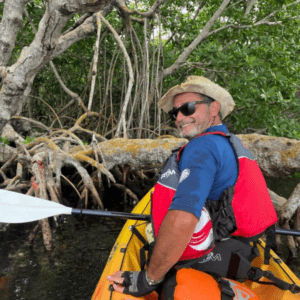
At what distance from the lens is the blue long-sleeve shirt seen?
119cm

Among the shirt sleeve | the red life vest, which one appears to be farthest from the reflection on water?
the shirt sleeve

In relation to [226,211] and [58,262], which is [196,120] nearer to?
[226,211]

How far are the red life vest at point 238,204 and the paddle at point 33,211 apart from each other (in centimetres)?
72

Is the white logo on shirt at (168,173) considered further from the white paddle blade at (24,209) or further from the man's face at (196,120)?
the white paddle blade at (24,209)

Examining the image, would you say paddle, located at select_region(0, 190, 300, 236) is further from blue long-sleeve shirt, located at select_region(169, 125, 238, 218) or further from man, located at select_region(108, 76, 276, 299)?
blue long-sleeve shirt, located at select_region(169, 125, 238, 218)

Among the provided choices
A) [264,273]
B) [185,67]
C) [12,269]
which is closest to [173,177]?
[264,273]

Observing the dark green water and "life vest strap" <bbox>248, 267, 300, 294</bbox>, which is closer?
"life vest strap" <bbox>248, 267, 300, 294</bbox>

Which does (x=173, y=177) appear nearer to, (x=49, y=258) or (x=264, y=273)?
(x=264, y=273)

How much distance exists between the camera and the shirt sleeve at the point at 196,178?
1.18 metres

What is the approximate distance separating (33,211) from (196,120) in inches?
50.9

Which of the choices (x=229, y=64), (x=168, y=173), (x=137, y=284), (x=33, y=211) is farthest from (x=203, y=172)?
(x=229, y=64)

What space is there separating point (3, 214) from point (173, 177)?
4.26 ft

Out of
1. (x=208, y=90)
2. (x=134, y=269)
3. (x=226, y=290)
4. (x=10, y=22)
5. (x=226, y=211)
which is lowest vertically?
(x=134, y=269)

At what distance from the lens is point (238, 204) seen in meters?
1.36
